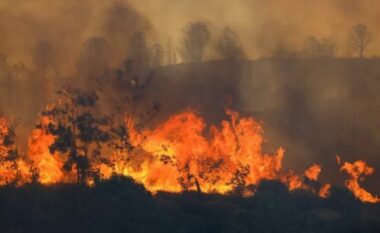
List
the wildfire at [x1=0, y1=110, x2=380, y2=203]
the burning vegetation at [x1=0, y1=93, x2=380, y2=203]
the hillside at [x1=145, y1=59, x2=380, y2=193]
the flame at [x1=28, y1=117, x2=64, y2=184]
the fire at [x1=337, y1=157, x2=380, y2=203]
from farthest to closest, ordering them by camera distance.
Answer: the hillside at [x1=145, y1=59, x2=380, y2=193] → the fire at [x1=337, y1=157, x2=380, y2=203] → the wildfire at [x1=0, y1=110, x2=380, y2=203] → the burning vegetation at [x1=0, y1=93, x2=380, y2=203] → the flame at [x1=28, y1=117, x2=64, y2=184]

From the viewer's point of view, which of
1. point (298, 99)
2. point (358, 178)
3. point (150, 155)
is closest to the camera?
point (150, 155)

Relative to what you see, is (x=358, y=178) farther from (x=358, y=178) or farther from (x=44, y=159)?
(x=44, y=159)

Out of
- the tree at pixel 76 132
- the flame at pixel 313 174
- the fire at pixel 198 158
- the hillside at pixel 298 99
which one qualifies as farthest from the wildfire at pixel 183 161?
the hillside at pixel 298 99

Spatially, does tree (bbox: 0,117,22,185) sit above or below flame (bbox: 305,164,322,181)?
above

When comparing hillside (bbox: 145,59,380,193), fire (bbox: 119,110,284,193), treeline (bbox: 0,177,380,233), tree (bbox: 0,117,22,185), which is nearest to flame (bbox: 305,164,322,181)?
fire (bbox: 119,110,284,193)

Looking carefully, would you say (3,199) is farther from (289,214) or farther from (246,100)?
(246,100)

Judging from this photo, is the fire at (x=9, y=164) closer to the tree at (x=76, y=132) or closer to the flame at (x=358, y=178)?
the tree at (x=76, y=132)

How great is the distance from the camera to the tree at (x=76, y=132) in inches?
2591

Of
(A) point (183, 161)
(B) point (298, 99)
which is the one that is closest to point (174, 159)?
(A) point (183, 161)

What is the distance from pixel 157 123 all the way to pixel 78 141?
9.15 meters

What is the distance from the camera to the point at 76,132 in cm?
7181

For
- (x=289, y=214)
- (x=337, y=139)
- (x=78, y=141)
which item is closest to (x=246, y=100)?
(x=337, y=139)

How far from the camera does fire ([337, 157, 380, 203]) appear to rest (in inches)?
2847

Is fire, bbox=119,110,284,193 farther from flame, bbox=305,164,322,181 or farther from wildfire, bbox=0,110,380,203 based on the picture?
flame, bbox=305,164,322,181
